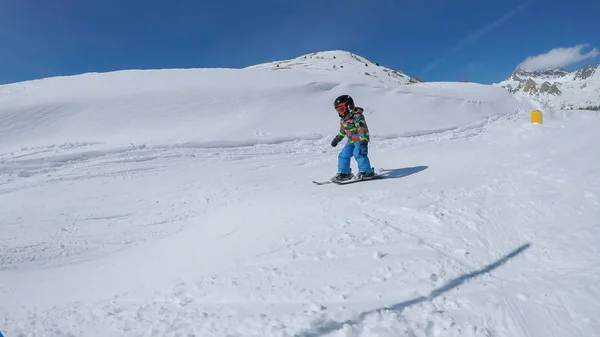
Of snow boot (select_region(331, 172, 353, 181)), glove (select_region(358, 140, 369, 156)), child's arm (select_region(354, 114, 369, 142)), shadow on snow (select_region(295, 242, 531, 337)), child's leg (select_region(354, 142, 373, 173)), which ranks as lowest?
shadow on snow (select_region(295, 242, 531, 337))

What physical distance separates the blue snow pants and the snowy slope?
1.61 feet

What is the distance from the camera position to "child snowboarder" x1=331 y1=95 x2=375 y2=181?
21.6 ft

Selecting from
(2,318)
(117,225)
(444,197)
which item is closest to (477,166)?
(444,197)

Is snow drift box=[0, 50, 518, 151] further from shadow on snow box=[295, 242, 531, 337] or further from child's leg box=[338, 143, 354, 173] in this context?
shadow on snow box=[295, 242, 531, 337]

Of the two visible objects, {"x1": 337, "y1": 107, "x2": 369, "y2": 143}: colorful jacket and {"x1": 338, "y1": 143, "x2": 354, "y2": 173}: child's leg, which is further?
{"x1": 338, "y1": 143, "x2": 354, "y2": 173}: child's leg

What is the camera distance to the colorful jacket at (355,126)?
659cm

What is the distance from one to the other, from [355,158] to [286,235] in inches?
130

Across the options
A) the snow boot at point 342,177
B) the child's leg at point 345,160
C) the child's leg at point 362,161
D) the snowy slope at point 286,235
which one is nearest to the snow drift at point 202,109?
the snowy slope at point 286,235

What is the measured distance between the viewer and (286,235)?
394 centimetres

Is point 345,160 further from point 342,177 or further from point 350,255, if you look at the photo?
point 350,255

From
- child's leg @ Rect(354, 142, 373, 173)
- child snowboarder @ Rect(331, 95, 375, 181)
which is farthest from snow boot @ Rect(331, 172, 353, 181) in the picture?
child's leg @ Rect(354, 142, 373, 173)

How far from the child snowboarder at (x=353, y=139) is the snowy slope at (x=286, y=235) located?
20.3 inches

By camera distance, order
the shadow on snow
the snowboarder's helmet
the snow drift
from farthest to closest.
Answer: the snow drift → the snowboarder's helmet → the shadow on snow

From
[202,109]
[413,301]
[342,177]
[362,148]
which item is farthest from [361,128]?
[202,109]
